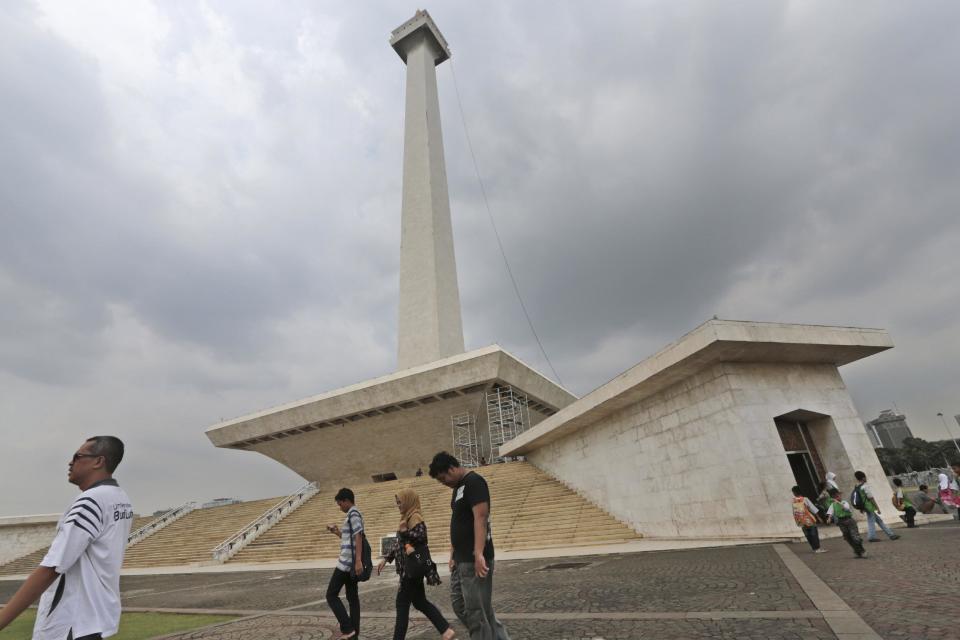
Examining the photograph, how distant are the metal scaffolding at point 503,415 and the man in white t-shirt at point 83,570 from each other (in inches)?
907

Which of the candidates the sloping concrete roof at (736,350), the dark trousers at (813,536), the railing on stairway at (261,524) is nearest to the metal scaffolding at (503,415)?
the railing on stairway at (261,524)

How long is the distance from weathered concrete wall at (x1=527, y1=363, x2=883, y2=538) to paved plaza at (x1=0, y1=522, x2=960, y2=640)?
134 cm

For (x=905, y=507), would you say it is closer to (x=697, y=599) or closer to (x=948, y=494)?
(x=948, y=494)

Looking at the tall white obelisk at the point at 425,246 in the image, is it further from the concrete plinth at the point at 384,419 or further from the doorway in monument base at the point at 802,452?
the doorway in monument base at the point at 802,452

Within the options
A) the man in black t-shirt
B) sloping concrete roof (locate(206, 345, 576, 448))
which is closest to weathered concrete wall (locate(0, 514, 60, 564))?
sloping concrete roof (locate(206, 345, 576, 448))

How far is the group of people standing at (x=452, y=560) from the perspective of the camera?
3000 mm

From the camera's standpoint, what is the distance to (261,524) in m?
20.0

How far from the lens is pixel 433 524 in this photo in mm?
15359

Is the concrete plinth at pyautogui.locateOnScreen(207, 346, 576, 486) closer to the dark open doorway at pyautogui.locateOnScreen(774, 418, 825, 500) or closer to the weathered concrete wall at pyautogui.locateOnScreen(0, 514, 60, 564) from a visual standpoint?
the weathered concrete wall at pyautogui.locateOnScreen(0, 514, 60, 564)

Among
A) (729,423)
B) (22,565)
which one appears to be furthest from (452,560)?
(22,565)

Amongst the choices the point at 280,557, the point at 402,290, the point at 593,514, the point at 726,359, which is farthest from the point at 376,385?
the point at 726,359

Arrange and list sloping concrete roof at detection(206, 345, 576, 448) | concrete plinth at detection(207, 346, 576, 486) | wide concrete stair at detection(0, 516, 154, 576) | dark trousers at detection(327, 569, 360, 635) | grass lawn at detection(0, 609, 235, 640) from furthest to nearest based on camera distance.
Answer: concrete plinth at detection(207, 346, 576, 486), sloping concrete roof at detection(206, 345, 576, 448), wide concrete stair at detection(0, 516, 154, 576), grass lawn at detection(0, 609, 235, 640), dark trousers at detection(327, 569, 360, 635)

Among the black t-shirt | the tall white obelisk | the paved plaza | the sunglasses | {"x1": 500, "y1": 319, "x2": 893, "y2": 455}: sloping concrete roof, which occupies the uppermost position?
the tall white obelisk

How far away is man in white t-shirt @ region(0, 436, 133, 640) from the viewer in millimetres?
1921
